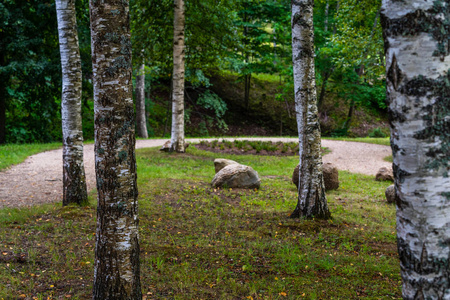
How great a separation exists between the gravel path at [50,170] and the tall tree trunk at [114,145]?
195 inches

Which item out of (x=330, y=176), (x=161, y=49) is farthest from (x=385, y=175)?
(x=161, y=49)

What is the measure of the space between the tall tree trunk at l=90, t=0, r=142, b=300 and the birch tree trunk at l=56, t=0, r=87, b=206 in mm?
3653

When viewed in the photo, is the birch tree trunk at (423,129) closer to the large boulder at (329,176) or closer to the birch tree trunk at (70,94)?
the birch tree trunk at (70,94)

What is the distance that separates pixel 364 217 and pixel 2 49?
48.3ft

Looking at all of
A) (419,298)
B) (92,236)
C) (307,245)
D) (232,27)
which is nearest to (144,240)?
(92,236)

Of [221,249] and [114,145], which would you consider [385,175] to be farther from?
[114,145]

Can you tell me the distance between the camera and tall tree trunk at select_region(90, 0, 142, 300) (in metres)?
3.11

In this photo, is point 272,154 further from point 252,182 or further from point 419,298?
point 419,298

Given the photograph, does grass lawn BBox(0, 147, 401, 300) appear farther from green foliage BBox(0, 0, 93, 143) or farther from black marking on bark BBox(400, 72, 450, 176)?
green foliage BBox(0, 0, 93, 143)

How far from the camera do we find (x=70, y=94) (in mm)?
6496

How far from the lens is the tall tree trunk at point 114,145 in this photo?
311cm

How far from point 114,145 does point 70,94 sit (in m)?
3.91

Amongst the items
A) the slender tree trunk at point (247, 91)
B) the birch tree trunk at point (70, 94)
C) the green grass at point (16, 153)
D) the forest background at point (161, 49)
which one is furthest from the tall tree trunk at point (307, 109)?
the slender tree trunk at point (247, 91)

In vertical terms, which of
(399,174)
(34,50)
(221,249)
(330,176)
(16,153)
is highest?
(34,50)
